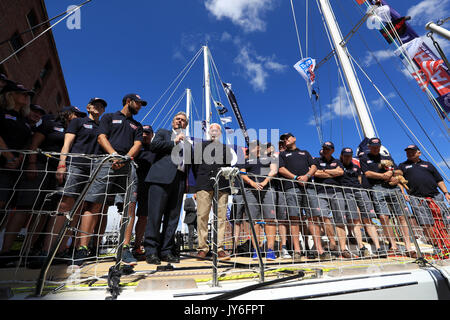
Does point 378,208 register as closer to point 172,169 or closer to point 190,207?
point 172,169

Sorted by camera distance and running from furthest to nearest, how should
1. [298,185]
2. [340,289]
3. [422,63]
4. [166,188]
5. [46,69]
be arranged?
[46,69]
[422,63]
[298,185]
[166,188]
[340,289]

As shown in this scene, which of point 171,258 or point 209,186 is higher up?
point 209,186

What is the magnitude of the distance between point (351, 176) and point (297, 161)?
1.18 m

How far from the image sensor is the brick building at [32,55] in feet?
31.1

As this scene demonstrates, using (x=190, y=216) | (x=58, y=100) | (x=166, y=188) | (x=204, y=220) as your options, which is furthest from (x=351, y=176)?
(x=58, y=100)

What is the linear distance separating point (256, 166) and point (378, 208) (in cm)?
213

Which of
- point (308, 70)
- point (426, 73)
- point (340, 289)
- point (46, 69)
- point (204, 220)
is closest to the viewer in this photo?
point (340, 289)

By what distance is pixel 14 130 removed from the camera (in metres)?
2.33

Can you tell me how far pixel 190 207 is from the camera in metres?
5.51

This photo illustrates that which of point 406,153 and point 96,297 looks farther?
point 406,153

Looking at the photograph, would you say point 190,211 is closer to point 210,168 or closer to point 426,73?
point 210,168

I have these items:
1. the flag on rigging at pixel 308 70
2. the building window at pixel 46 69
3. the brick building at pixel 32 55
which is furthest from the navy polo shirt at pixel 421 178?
the building window at pixel 46 69

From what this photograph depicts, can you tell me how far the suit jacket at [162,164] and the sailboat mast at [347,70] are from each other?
6.11 m
